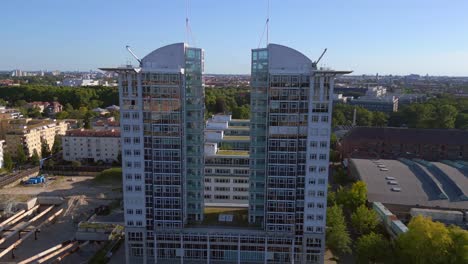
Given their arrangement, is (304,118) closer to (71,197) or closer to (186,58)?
(186,58)

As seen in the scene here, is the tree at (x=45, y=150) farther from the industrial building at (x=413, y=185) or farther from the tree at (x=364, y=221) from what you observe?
the tree at (x=364, y=221)

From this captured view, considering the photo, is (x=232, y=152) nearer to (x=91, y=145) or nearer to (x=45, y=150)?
(x=91, y=145)

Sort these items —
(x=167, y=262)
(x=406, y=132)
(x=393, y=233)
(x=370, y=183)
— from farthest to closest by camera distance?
(x=406, y=132) → (x=370, y=183) → (x=393, y=233) → (x=167, y=262)

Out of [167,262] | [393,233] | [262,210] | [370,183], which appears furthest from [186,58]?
[370,183]

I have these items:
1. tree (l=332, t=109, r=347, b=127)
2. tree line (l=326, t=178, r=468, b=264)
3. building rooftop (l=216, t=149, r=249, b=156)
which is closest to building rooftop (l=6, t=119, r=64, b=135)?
building rooftop (l=216, t=149, r=249, b=156)

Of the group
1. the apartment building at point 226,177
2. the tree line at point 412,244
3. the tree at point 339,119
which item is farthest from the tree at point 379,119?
the tree line at point 412,244

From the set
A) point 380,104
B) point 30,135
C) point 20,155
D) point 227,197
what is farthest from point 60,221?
point 380,104
